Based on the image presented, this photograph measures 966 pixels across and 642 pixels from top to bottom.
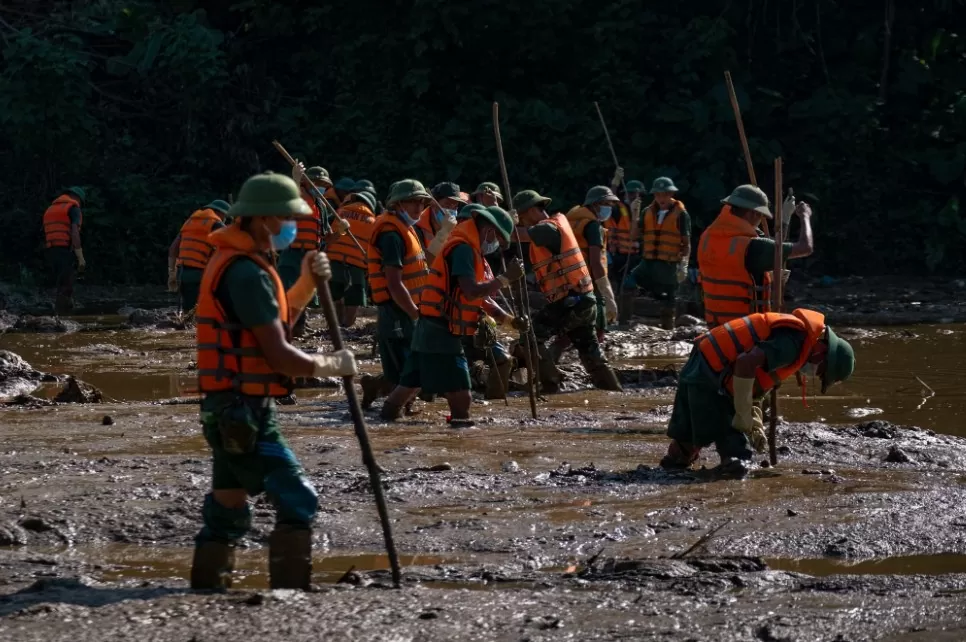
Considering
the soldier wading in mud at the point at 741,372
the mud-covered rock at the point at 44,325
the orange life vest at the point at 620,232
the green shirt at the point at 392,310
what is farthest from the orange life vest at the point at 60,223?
the soldier wading in mud at the point at 741,372

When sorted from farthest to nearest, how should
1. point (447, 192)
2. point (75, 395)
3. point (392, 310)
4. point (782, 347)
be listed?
1. point (447, 192)
2. point (75, 395)
3. point (392, 310)
4. point (782, 347)

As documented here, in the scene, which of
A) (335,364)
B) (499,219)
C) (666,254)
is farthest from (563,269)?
(335,364)

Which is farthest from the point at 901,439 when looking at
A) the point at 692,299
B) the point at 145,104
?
the point at 145,104

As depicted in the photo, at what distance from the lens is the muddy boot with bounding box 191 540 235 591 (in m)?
5.95

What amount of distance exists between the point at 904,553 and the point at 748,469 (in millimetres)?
1522

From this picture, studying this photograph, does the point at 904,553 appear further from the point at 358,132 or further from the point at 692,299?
the point at 358,132

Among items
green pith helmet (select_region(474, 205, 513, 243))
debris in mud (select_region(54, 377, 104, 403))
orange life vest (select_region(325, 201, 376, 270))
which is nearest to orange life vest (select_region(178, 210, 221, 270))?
orange life vest (select_region(325, 201, 376, 270))

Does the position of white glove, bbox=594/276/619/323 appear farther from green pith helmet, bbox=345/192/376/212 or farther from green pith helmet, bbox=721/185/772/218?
green pith helmet, bbox=345/192/376/212

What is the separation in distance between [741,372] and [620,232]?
10.9m

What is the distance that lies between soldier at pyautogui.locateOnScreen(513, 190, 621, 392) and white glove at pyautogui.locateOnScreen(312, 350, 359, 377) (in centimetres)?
603

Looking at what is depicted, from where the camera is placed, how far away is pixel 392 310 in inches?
432

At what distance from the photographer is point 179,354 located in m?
15.3

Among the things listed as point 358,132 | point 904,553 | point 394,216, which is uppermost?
point 358,132

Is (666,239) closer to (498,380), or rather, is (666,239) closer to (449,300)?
(498,380)
